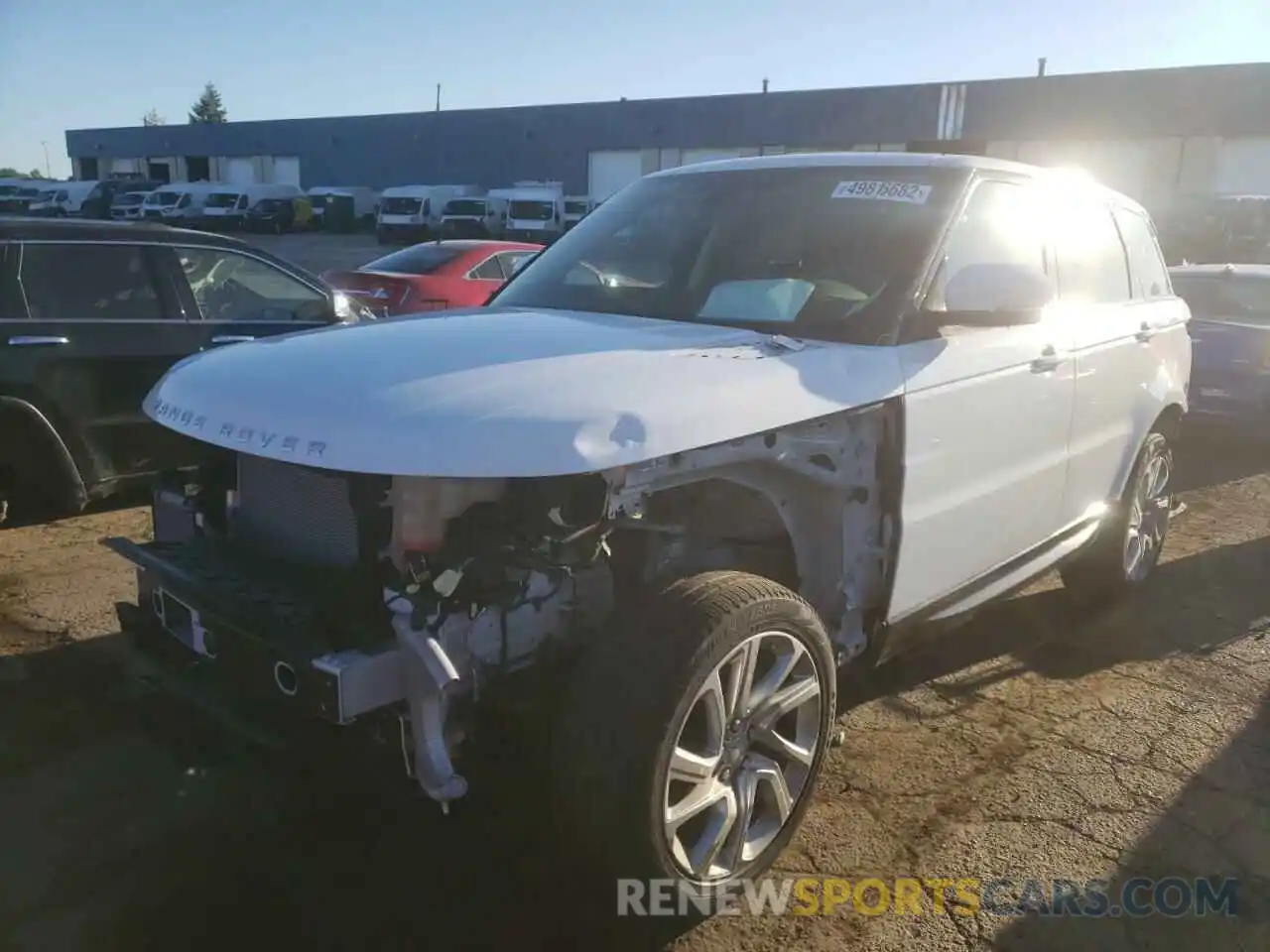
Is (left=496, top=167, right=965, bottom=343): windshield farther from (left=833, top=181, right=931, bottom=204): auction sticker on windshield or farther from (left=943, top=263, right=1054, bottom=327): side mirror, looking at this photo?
(left=943, top=263, right=1054, bottom=327): side mirror

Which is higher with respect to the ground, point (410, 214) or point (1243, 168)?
point (1243, 168)

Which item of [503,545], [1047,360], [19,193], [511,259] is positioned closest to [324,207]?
[19,193]

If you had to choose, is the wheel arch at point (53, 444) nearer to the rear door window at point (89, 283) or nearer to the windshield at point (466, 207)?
the rear door window at point (89, 283)

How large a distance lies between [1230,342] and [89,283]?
27.7 ft

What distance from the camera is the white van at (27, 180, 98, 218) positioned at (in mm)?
42438

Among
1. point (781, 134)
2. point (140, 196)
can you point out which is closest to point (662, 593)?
point (781, 134)

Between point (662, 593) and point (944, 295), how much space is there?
58.5 inches

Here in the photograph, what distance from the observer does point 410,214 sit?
38719 mm

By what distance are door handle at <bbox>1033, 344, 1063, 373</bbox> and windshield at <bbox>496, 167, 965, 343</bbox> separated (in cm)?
69

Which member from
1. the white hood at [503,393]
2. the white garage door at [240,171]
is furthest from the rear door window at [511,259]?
the white garage door at [240,171]

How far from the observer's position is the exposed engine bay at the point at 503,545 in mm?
2510

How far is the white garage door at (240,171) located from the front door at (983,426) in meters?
63.0

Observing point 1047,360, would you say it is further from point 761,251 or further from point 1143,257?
point 1143,257

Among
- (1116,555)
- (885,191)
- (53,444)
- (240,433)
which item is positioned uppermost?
(885,191)
